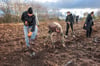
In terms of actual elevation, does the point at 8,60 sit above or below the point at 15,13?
below

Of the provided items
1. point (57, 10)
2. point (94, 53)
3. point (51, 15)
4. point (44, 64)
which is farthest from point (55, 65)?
point (57, 10)

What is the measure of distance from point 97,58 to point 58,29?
72.0 inches

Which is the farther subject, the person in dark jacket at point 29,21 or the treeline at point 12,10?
the treeline at point 12,10

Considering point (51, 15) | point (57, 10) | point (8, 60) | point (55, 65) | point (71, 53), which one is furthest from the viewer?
point (57, 10)

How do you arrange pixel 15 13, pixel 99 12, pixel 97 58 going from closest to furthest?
pixel 97 58 < pixel 15 13 < pixel 99 12

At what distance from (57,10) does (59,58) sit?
23295mm

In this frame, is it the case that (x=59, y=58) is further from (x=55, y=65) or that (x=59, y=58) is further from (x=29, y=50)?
(x=29, y=50)

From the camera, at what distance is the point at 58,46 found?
18.7ft

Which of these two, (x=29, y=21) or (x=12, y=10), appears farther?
(x=12, y=10)

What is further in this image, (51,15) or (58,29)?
(51,15)

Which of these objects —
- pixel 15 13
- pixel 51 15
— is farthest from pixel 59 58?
pixel 51 15

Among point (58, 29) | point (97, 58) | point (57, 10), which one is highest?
point (57, 10)

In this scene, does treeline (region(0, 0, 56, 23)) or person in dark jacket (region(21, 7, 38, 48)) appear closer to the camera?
person in dark jacket (region(21, 7, 38, 48))

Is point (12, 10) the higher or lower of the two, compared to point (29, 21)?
higher
